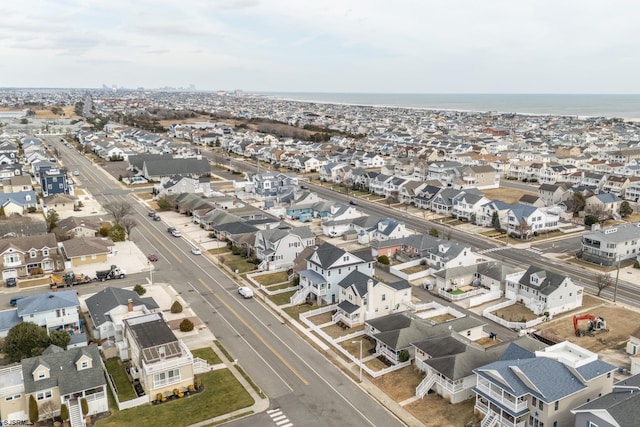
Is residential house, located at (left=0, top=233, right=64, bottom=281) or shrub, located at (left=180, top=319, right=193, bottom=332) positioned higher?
residential house, located at (left=0, top=233, right=64, bottom=281)

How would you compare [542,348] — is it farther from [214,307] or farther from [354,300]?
[214,307]

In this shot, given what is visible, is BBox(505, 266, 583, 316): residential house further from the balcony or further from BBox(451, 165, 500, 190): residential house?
BBox(451, 165, 500, 190): residential house

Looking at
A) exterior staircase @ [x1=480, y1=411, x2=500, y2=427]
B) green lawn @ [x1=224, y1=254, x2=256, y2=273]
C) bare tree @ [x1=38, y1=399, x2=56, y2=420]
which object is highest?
exterior staircase @ [x1=480, y1=411, x2=500, y2=427]

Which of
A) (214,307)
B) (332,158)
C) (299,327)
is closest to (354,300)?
(299,327)

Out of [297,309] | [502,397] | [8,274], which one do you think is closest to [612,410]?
[502,397]

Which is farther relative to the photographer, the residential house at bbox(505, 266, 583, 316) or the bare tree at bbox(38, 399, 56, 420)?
the residential house at bbox(505, 266, 583, 316)

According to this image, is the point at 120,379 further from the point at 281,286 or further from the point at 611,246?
the point at 611,246

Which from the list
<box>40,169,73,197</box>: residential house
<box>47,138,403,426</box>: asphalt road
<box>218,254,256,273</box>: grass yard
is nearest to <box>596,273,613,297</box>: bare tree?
<box>47,138,403,426</box>: asphalt road

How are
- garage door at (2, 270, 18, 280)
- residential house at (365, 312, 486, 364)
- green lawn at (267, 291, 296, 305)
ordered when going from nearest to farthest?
residential house at (365, 312, 486, 364) < green lawn at (267, 291, 296, 305) < garage door at (2, 270, 18, 280)
